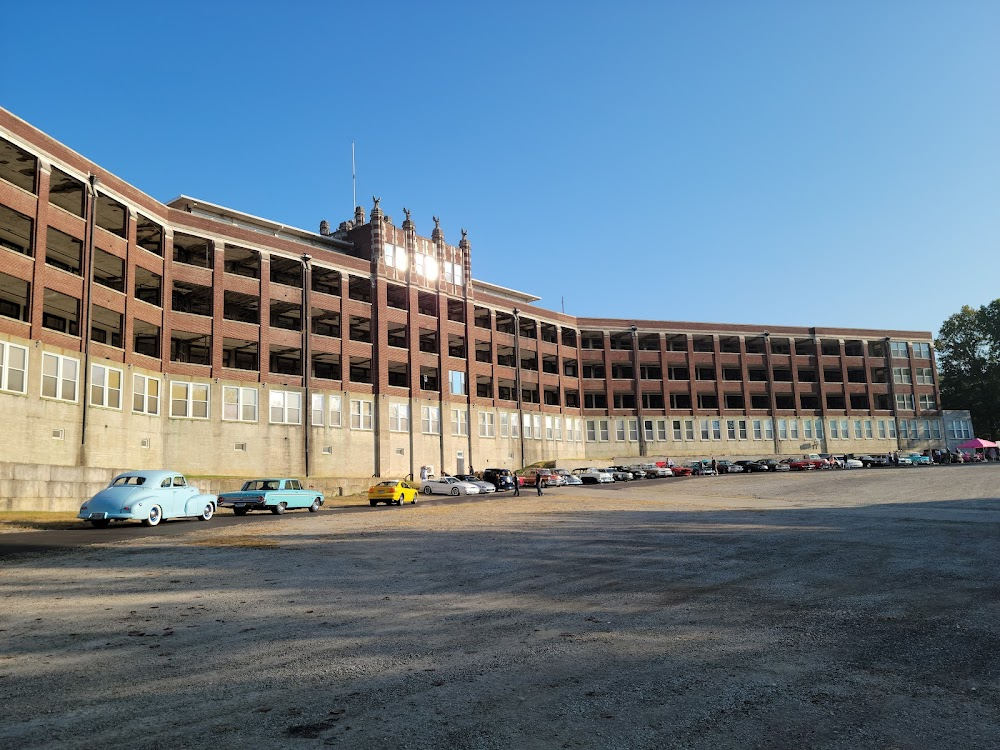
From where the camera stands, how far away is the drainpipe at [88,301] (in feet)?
127

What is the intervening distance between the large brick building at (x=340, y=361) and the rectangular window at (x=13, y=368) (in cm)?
8

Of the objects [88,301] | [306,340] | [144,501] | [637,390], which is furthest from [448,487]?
[637,390]

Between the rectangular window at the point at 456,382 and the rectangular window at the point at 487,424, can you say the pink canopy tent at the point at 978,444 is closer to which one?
the rectangular window at the point at 487,424

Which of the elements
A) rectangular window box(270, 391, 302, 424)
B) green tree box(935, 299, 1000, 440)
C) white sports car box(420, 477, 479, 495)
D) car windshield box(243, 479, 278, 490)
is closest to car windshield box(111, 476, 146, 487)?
car windshield box(243, 479, 278, 490)

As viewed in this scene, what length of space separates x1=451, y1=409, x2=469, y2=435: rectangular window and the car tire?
42.4 m

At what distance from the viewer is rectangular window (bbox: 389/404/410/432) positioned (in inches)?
2395

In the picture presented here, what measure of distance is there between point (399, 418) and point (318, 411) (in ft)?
27.1

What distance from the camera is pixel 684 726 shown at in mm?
5320

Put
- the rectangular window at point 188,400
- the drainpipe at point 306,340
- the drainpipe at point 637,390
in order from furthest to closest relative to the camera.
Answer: the drainpipe at point 637,390 < the drainpipe at point 306,340 < the rectangular window at point 188,400

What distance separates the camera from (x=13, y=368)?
1383 inches

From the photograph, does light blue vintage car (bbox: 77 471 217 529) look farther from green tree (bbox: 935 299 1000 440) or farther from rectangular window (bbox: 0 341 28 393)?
green tree (bbox: 935 299 1000 440)

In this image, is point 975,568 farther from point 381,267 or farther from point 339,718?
point 381,267

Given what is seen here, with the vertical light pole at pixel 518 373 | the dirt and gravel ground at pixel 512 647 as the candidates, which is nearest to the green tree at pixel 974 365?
the vertical light pole at pixel 518 373

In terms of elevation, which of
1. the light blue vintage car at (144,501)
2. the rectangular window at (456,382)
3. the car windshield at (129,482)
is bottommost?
the light blue vintage car at (144,501)
